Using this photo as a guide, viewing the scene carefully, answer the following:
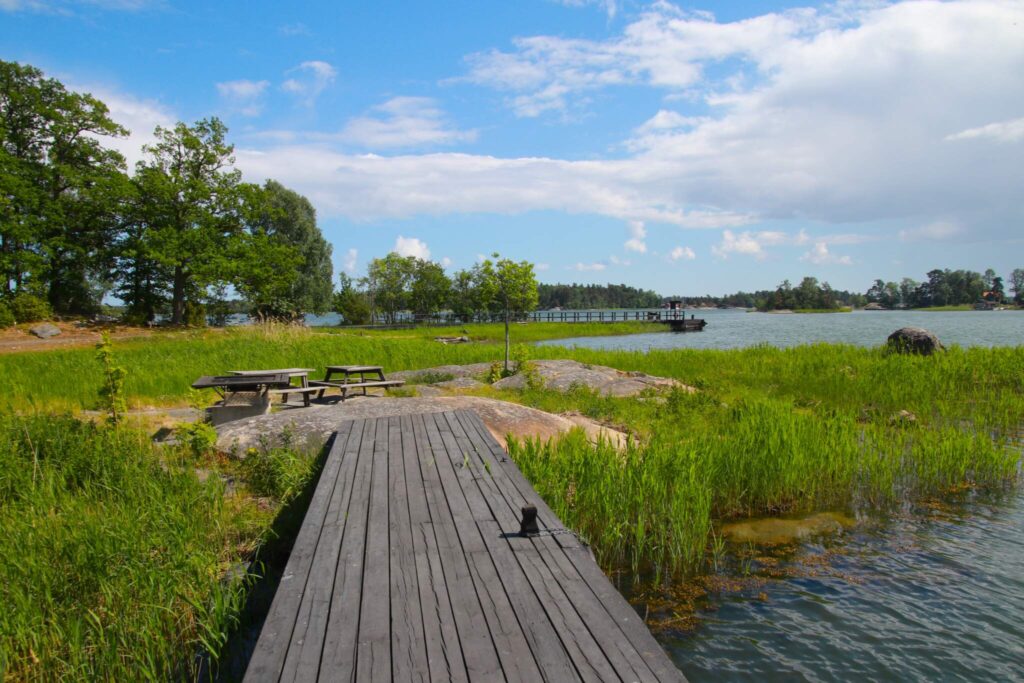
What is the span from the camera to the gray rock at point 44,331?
28594 millimetres

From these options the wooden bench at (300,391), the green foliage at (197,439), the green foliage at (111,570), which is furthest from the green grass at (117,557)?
the wooden bench at (300,391)

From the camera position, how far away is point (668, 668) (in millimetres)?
2207

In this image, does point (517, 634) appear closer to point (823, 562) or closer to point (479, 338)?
point (823, 562)

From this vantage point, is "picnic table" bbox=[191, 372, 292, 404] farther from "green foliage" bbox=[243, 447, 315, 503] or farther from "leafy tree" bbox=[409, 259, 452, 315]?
"leafy tree" bbox=[409, 259, 452, 315]

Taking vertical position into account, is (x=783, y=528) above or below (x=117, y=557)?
below

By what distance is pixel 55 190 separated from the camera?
36250 mm

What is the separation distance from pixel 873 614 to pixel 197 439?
23.6 feet

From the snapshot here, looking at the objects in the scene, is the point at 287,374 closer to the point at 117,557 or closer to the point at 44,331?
the point at 117,557

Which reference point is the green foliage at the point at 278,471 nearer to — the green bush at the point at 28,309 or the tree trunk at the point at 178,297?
the green bush at the point at 28,309

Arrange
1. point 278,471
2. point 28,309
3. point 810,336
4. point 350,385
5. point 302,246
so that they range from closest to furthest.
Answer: point 278,471 → point 350,385 → point 28,309 → point 810,336 → point 302,246

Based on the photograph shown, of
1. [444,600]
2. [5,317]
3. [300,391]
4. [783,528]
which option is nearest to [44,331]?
[5,317]

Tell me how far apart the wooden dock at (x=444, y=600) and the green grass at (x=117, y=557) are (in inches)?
29.3

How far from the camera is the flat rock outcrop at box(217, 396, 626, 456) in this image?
764 centimetres

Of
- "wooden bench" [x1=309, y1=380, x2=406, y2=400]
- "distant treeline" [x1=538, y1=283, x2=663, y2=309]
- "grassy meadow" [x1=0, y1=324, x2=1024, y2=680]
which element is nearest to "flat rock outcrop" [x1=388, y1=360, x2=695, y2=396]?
"grassy meadow" [x1=0, y1=324, x2=1024, y2=680]
